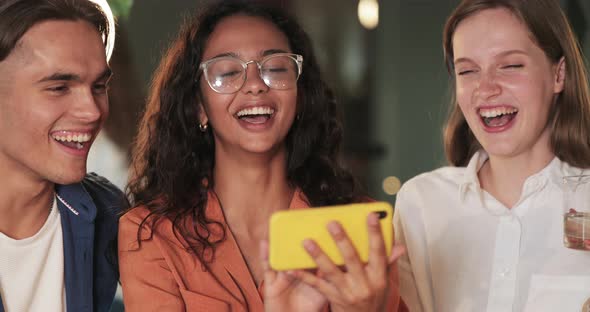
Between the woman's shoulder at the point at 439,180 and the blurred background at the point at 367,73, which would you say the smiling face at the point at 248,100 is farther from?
the blurred background at the point at 367,73

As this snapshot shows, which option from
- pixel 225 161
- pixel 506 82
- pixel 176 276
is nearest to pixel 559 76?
pixel 506 82

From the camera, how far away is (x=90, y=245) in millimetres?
2195

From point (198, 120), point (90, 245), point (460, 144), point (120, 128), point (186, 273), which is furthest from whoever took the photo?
point (120, 128)

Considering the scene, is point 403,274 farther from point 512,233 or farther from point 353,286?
point 353,286

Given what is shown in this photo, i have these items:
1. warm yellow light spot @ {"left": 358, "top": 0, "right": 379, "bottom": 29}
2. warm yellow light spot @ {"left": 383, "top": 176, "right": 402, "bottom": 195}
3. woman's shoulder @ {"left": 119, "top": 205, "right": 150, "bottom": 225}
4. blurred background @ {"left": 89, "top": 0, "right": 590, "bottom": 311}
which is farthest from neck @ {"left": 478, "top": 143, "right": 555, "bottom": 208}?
warm yellow light spot @ {"left": 358, "top": 0, "right": 379, "bottom": 29}

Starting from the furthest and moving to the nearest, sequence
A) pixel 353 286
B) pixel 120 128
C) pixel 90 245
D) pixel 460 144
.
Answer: pixel 120 128
pixel 460 144
pixel 90 245
pixel 353 286

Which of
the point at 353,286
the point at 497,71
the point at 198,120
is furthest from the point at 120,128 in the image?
the point at 353,286

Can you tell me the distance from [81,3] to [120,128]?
2179 mm

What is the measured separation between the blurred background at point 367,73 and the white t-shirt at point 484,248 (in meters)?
1.77

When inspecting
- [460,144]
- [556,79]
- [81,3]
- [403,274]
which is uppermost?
[81,3]

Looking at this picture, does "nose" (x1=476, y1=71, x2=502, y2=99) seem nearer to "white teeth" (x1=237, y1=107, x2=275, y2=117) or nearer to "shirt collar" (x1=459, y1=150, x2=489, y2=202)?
"shirt collar" (x1=459, y1=150, x2=489, y2=202)

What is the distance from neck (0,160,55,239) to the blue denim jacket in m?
0.09

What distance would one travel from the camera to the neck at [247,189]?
7.36 feet

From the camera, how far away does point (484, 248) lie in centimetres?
227
